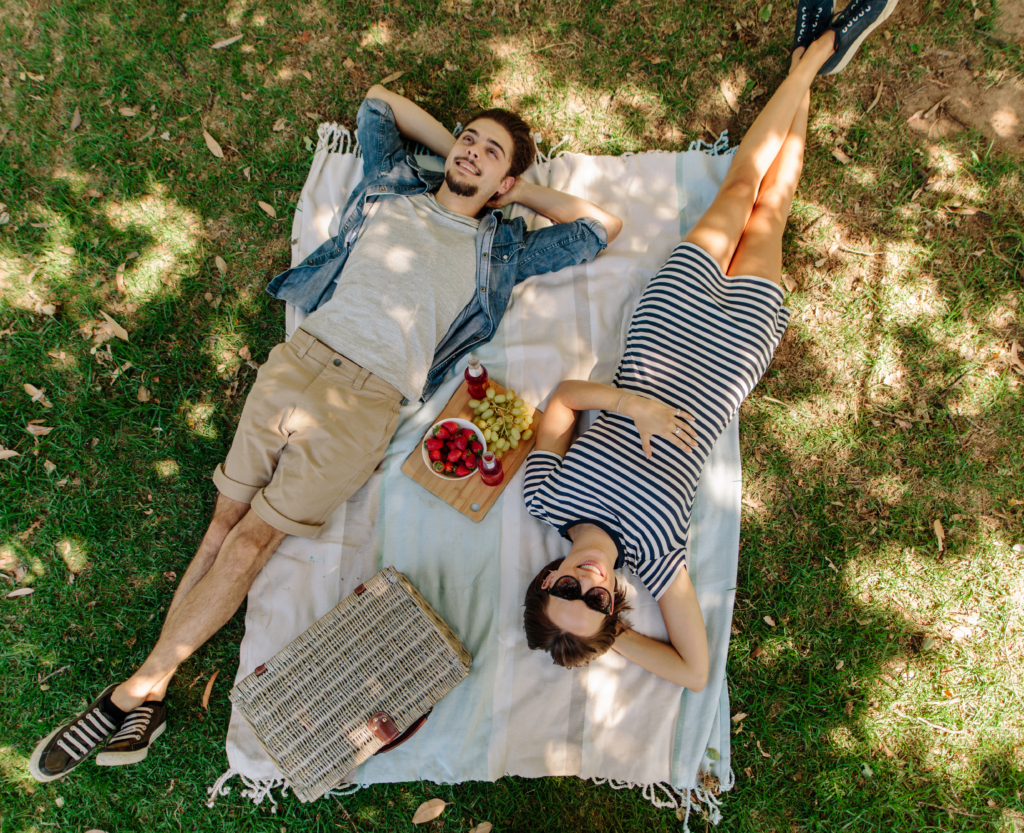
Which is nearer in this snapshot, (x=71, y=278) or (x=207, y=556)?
(x=207, y=556)

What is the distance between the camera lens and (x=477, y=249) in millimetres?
4148

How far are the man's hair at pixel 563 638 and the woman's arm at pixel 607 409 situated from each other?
1031 millimetres

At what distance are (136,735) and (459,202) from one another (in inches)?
172

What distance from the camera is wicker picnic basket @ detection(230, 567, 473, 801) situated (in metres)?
3.33

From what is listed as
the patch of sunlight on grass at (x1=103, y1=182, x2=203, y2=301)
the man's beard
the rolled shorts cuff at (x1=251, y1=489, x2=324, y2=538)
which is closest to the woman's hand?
the man's beard

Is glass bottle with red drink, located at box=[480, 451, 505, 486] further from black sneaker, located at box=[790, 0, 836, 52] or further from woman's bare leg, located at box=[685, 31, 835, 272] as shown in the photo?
black sneaker, located at box=[790, 0, 836, 52]

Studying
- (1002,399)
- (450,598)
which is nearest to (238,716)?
(450,598)

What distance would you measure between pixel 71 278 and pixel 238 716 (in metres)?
3.77

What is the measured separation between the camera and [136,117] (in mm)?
4660

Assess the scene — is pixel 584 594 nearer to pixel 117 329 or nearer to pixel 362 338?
pixel 362 338

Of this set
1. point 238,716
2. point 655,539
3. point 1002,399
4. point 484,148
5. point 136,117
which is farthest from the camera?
point 136,117

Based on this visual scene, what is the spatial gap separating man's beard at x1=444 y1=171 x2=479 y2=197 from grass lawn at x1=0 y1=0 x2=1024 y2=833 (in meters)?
1.16

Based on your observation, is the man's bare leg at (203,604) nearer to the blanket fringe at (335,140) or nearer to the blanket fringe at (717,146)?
the blanket fringe at (335,140)

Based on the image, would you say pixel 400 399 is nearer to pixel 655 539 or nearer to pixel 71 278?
pixel 655 539
